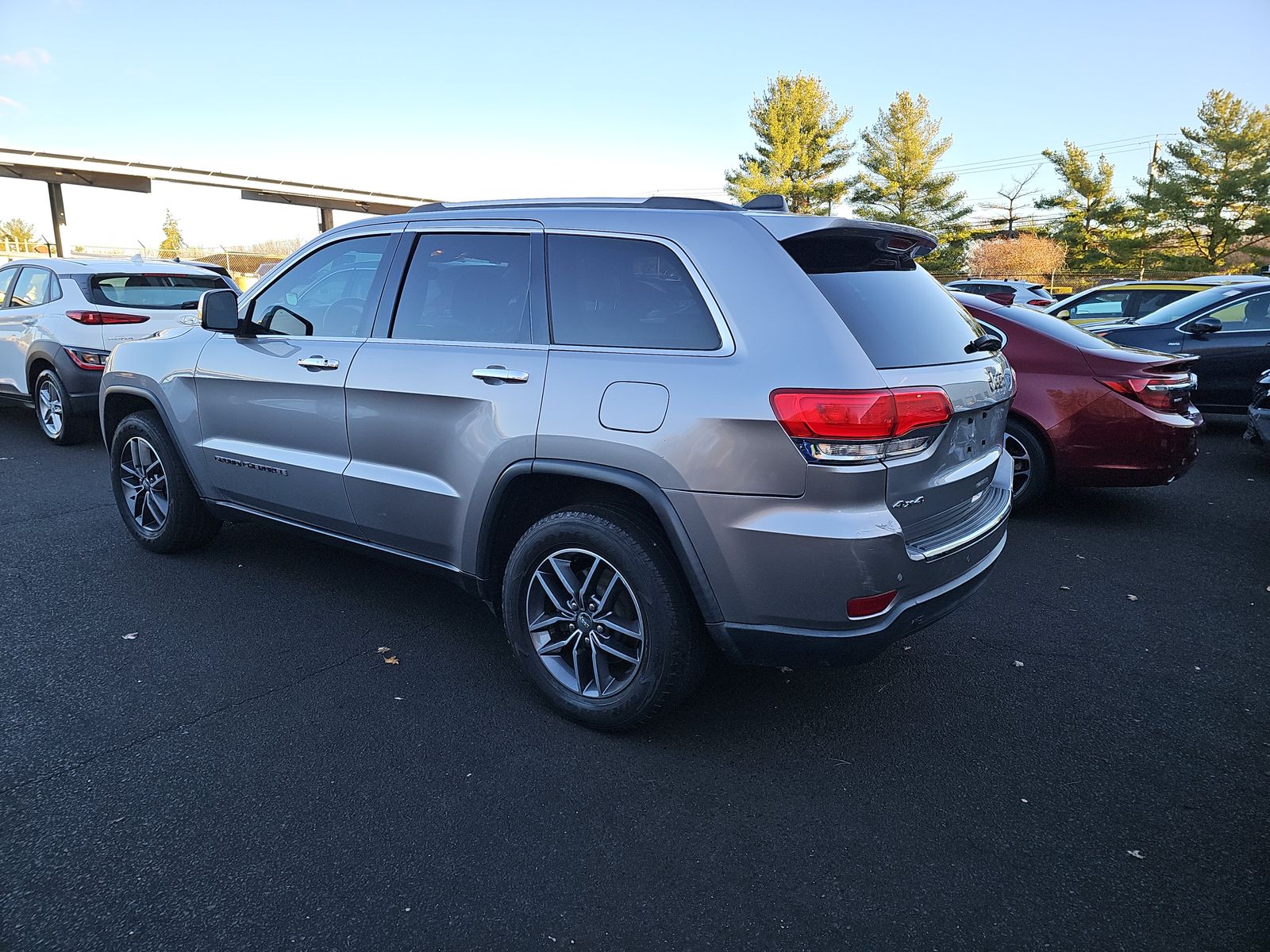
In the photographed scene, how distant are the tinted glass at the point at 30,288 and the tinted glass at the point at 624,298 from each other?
734 centimetres

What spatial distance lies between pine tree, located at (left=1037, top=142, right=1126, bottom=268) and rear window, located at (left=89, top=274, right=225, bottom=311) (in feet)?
169

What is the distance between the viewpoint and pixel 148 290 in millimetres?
8133

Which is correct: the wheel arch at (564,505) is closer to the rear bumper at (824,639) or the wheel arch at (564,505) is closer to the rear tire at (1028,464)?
the rear bumper at (824,639)

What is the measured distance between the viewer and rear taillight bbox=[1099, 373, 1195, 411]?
5.41 m

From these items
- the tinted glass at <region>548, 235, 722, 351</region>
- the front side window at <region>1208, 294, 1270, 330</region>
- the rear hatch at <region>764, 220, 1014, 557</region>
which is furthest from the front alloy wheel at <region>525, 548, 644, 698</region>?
the front side window at <region>1208, 294, 1270, 330</region>

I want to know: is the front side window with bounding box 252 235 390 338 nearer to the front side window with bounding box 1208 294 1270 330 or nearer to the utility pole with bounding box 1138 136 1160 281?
the front side window with bounding box 1208 294 1270 330

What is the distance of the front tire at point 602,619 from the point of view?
2.82 meters

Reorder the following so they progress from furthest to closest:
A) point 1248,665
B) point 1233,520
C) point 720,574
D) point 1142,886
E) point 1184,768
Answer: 1. point 1233,520
2. point 1248,665
3. point 1184,768
4. point 720,574
5. point 1142,886

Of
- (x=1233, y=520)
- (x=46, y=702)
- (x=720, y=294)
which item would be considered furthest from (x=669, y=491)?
(x=1233, y=520)

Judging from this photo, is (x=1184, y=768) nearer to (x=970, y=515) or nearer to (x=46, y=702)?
(x=970, y=515)

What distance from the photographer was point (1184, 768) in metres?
2.88

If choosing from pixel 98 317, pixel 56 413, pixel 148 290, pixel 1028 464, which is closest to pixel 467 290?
pixel 1028 464

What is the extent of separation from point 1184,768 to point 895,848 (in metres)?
1.18

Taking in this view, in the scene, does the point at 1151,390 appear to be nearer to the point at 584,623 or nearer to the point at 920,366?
the point at 920,366
